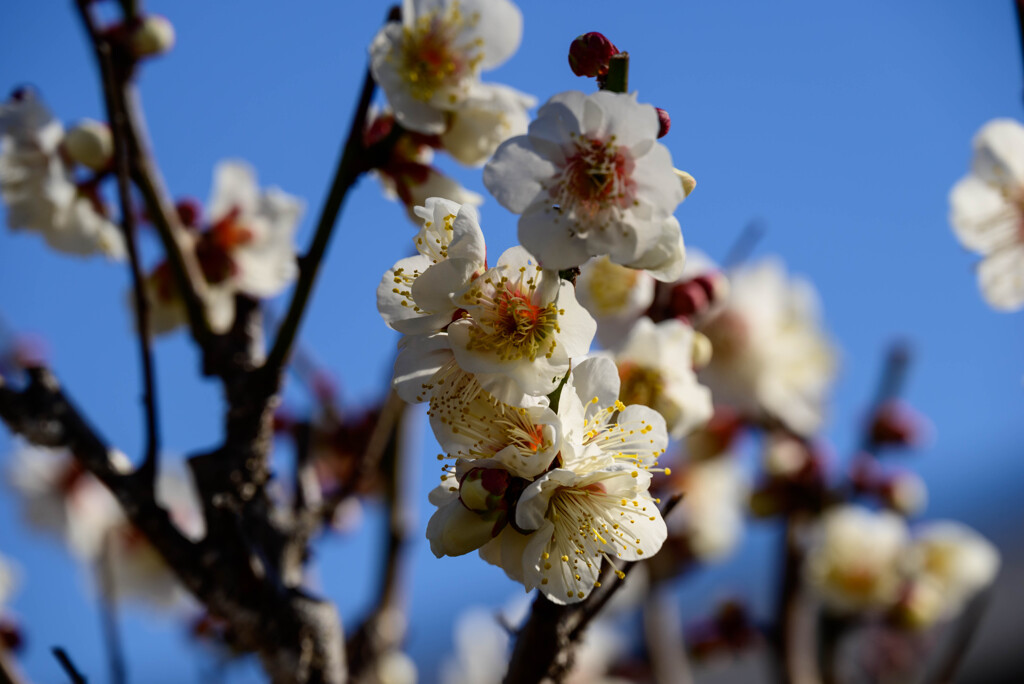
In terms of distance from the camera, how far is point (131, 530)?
246 centimetres

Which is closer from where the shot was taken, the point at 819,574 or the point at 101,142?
the point at 101,142

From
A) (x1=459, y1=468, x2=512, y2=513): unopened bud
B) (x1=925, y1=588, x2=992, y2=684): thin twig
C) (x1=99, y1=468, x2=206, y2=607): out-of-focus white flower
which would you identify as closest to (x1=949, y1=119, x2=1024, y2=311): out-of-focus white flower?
(x1=925, y1=588, x2=992, y2=684): thin twig

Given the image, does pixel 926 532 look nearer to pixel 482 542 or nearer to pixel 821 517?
pixel 821 517

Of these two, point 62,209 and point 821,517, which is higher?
point 62,209

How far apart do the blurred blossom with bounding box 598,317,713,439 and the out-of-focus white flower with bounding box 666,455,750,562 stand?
172 centimetres

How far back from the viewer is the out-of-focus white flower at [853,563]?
2688 mm

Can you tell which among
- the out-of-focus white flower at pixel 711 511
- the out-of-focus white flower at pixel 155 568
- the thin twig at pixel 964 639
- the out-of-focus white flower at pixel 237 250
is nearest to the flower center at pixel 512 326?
the out-of-focus white flower at pixel 237 250

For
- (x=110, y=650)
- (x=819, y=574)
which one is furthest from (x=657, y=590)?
(x=110, y=650)

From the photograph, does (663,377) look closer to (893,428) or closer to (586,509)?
(586,509)

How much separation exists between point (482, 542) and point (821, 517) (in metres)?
2.18

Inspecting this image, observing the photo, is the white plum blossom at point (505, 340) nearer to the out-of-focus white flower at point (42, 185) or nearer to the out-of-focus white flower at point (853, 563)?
the out-of-focus white flower at point (42, 185)

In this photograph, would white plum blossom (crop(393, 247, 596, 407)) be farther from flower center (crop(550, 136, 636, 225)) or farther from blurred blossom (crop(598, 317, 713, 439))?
blurred blossom (crop(598, 317, 713, 439))

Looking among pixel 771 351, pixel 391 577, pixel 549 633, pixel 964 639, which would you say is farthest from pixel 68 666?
pixel 771 351

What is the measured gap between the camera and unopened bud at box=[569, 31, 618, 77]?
846 mm
